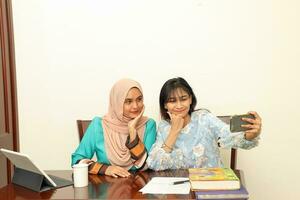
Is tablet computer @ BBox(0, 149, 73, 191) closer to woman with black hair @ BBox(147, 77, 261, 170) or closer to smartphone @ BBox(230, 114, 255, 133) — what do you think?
woman with black hair @ BBox(147, 77, 261, 170)

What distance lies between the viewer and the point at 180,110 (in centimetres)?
189

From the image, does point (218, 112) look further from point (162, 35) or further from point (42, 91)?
point (42, 91)

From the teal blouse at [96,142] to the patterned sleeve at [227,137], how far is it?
326 mm

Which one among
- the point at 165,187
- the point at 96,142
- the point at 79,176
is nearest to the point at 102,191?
the point at 79,176

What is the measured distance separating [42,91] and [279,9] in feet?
5.38

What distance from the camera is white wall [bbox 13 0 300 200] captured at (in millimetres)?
2318

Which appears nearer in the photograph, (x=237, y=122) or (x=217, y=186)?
(x=217, y=186)

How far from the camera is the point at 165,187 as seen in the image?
1378 mm

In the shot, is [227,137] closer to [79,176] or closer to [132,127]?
[132,127]

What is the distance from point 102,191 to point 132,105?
65 cm

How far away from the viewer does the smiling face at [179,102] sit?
6.20 feet

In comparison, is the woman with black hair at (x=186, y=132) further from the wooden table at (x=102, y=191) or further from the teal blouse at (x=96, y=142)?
the wooden table at (x=102, y=191)

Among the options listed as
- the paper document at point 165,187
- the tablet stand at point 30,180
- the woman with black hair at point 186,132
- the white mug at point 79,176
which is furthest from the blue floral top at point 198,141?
the tablet stand at point 30,180

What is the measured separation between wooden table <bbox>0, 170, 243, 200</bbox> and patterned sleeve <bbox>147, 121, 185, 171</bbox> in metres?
0.09
